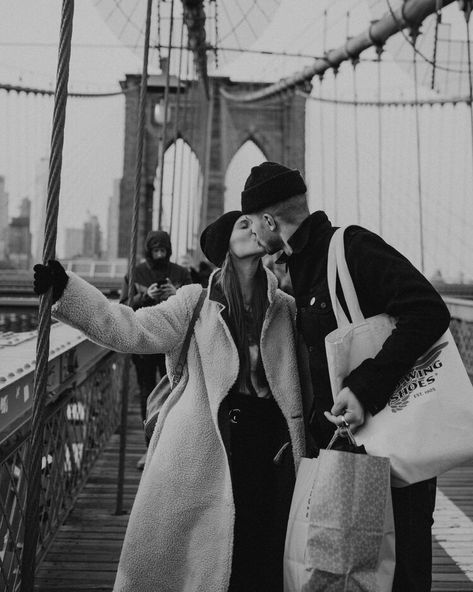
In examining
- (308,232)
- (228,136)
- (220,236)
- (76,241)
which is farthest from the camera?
(76,241)

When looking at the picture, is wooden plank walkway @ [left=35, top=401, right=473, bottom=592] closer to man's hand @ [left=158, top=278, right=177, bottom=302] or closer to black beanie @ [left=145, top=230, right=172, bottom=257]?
man's hand @ [left=158, top=278, right=177, bottom=302]

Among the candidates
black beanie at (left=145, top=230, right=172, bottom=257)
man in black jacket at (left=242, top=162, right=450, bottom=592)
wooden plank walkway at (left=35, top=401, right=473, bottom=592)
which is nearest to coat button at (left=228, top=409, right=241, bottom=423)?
man in black jacket at (left=242, top=162, right=450, bottom=592)

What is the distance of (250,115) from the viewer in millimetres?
27812

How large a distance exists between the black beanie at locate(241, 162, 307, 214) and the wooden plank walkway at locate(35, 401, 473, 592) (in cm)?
128

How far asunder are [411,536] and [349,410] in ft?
0.76

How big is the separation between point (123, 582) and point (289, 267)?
66 cm

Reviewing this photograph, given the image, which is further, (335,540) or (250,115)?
(250,115)

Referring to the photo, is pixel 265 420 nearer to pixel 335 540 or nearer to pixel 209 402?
pixel 209 402

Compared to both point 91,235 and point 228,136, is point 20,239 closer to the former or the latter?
point 228,136

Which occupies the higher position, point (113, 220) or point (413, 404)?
point (113, 220)

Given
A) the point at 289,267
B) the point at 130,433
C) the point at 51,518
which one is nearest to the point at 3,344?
the point at 51,518

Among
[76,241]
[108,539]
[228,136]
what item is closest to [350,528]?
[108,539]

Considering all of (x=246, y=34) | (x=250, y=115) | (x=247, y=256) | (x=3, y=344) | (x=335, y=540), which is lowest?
(x=335, y=540)

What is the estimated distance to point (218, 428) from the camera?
139cm
